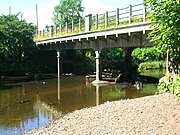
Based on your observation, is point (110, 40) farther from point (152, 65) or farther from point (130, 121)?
point (152, 65)

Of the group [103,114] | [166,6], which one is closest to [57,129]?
[103,114]

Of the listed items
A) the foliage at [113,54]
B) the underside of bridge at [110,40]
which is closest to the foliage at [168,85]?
the underside of bridge at [110,40]

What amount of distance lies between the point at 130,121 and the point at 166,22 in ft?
12.2

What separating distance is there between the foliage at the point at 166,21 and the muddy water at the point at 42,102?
7406 mm

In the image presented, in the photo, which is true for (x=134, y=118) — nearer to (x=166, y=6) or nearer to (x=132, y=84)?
(x=166, y=6)

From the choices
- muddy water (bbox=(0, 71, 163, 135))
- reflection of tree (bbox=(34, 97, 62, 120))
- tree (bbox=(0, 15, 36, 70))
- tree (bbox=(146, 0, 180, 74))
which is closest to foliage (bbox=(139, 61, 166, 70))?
tree (bbox=(0, 15, 36, 70))

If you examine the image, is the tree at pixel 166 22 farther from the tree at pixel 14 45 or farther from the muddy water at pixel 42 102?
the tree at pixel 14 45

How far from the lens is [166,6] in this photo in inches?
372

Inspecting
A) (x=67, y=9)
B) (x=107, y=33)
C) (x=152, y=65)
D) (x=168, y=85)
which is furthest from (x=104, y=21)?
(x=67, y=9)

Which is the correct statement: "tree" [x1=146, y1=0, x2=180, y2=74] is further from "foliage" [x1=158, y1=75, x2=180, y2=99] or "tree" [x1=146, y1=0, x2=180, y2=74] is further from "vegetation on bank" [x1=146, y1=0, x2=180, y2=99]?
"foliage" [x1=158, y1=75, x2=180, y2=99]

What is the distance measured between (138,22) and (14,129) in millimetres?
12048

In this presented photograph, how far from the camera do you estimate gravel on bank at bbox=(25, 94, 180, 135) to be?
9995mm

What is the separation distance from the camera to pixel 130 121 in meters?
11.1

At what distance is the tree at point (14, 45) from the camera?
137 ft
